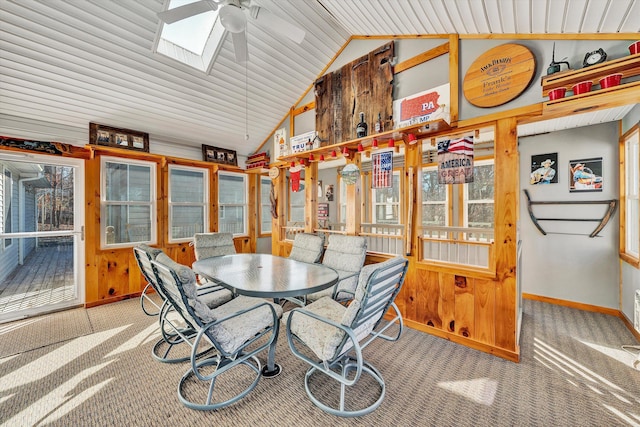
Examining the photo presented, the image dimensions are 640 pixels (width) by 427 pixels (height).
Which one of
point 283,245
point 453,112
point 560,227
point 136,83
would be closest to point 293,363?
point 283,245

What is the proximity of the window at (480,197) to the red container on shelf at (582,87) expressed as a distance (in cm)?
236

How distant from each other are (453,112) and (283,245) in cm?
330

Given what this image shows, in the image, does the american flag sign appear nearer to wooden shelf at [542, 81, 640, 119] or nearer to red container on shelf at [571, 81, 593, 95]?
wooden shelf at [542, 81, 640, 119]

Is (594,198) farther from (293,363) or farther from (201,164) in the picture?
(201,164)

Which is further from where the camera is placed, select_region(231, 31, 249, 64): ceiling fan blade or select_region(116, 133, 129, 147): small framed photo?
select_region(116, 133, 129, 147): small framed photo

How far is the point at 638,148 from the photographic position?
2.76m

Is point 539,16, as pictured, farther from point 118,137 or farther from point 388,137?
point 118,137

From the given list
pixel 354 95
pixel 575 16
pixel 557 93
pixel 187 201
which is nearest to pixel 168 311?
pixel 187 201

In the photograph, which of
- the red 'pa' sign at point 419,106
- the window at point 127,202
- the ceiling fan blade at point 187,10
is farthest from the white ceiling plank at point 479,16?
the window at point 127,202

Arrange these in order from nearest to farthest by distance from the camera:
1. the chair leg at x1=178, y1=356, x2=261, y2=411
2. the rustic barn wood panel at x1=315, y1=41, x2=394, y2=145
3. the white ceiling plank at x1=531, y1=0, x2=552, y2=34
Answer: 1. the chair leg at x1=178, y1=356, x2=261, y2=411
2. the white ceiling plank at x1=531, y1=0, x2=552, y2=34
3. the rustic barn wood panel at x1=315, y1=41, x2=394, y2=145

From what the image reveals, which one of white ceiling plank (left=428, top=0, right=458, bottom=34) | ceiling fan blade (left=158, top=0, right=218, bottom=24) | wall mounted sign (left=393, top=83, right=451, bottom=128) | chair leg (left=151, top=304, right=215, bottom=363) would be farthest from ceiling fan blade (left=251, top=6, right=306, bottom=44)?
chair leg (left=151, top=304, right=215, bottom=363)

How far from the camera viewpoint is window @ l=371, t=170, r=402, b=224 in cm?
545

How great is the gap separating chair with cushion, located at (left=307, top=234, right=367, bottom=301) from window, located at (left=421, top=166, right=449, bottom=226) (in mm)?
2141

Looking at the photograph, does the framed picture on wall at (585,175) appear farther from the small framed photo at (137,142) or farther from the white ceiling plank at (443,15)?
the small framed photo at (137,142)
